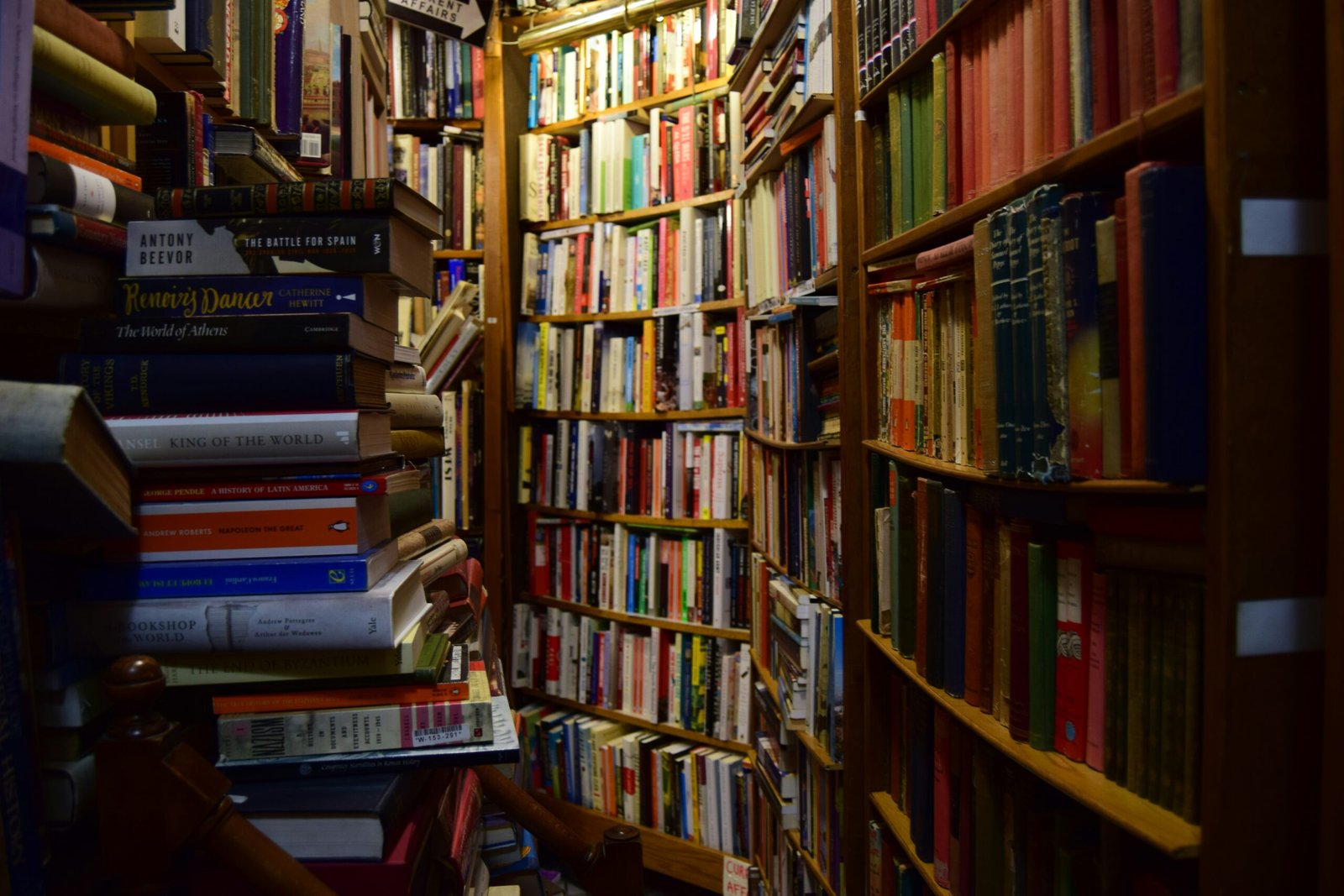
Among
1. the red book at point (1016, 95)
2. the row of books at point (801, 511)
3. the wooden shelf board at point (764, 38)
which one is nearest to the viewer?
the red book at point (1016, 95)

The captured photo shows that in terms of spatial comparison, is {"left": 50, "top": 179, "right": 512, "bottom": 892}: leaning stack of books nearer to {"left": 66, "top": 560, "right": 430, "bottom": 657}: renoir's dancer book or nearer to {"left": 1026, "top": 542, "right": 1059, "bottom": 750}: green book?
{"left": 66, "top": 560, "right": 430, "bottom": 657}: renoir's dancer book

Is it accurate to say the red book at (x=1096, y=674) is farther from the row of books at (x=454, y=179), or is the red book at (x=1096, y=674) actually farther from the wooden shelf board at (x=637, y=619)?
the row of books at (x=454, y=179)

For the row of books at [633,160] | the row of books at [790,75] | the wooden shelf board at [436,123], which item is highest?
the wooden shelf board at [436,123]

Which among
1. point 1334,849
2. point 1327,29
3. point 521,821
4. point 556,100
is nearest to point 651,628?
point 521,821

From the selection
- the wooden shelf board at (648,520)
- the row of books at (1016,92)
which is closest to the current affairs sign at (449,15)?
the row of books at (1016,92)

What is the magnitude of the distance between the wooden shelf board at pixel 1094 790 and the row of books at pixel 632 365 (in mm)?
1469

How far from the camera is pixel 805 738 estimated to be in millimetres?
1723

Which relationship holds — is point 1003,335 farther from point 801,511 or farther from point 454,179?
point 454,179

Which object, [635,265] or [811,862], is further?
[635,265]

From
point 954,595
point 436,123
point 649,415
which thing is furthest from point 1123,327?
point 436,123

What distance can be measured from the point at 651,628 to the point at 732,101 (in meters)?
1.51

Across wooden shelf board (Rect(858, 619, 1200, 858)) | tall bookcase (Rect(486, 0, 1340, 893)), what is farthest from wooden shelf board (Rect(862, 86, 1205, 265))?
wooden shelf board (Rect(858, 619, 1200, 858))

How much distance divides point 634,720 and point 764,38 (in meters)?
1.89

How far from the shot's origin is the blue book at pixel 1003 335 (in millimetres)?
958
